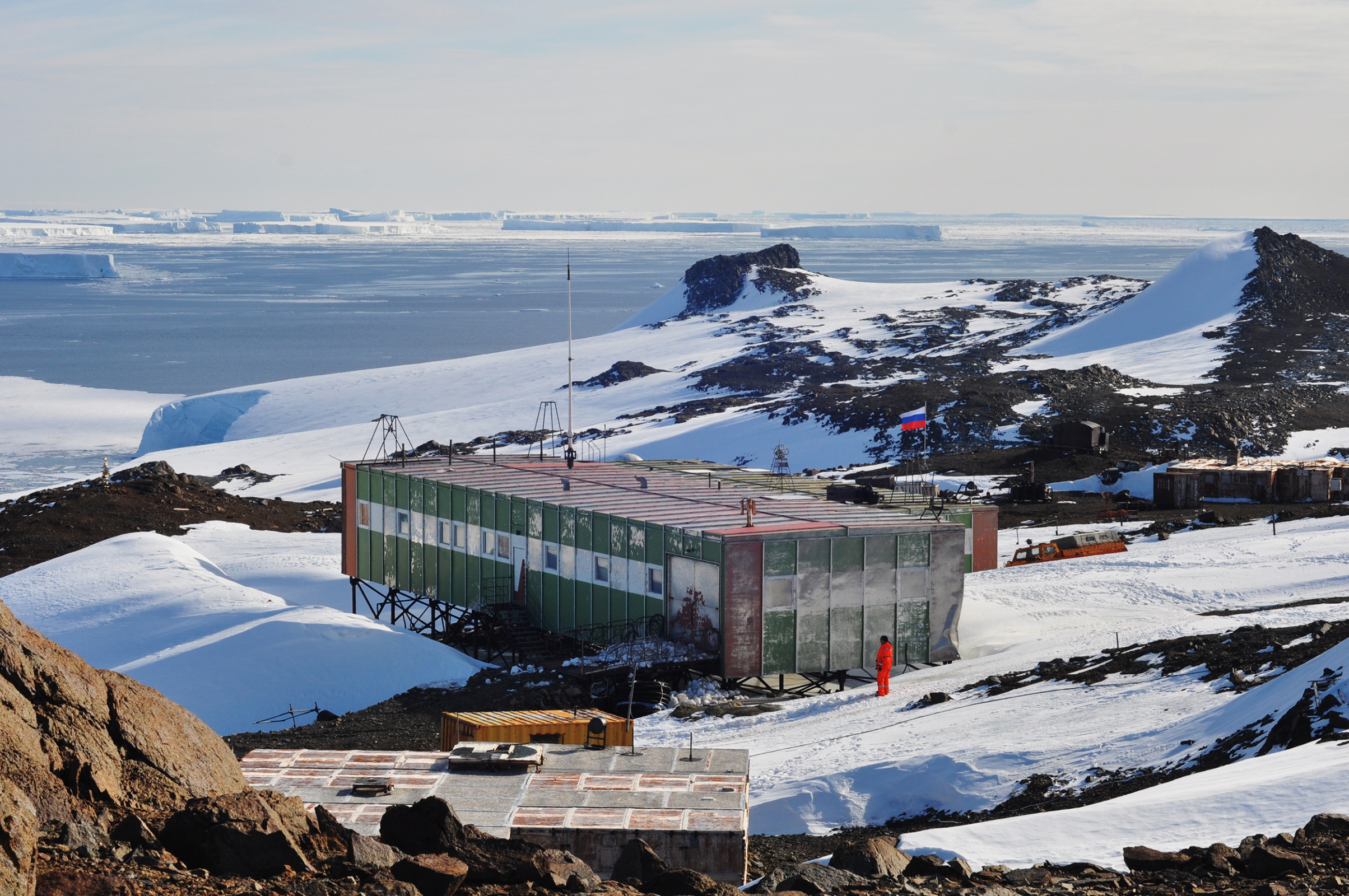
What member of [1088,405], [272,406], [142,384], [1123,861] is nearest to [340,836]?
[1123,861]

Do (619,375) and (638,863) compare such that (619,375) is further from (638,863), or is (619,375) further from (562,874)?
(562,874)

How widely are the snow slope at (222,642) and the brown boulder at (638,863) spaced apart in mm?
20427

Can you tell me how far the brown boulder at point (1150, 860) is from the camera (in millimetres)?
14711

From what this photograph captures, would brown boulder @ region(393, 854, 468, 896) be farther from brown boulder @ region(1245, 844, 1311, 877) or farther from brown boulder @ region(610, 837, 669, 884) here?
brown boulder @ region(1245, 844, 1311, 877)

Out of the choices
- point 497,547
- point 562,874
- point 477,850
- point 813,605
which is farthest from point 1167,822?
point 497,547

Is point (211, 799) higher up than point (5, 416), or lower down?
higher up

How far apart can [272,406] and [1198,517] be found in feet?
241

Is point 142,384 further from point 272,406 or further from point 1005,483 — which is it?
point 1005,483

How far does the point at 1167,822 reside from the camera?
16.7 metres

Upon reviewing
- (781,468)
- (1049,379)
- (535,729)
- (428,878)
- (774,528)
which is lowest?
(781,468)

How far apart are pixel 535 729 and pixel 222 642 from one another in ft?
47.4

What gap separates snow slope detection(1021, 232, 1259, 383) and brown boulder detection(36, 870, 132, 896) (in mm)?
86352

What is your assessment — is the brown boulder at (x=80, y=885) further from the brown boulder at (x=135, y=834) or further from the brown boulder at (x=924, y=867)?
the brown boulder at (x=924, y=867)

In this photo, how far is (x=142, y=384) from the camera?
128 m
